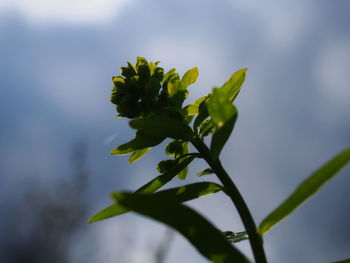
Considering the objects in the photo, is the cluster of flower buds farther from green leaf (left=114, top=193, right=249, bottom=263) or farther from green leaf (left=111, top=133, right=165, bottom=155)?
green leaf (left=114, top=193, right=249, bottom=263)

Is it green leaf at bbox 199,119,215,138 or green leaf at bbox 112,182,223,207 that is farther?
green leaf at bbox 199,119,215,138

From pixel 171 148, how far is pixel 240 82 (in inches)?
16.8

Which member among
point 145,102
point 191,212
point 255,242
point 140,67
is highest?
point 140,67

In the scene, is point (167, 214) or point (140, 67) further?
point (140, 67)

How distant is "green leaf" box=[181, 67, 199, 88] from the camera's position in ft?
5.97

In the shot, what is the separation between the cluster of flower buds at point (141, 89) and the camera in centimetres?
168

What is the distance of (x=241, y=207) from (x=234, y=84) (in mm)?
641

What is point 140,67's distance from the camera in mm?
1821

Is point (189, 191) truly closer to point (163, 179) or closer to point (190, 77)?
point (163, 179)

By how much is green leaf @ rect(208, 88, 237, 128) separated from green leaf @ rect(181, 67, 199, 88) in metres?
0.47

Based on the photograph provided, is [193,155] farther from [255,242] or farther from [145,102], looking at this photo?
[255,242]

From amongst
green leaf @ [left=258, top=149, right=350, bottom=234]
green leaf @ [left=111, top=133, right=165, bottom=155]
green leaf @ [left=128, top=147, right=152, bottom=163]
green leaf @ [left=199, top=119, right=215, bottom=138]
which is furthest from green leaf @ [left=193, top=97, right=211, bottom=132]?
green leaf @ [left=258, top=149, right=350, bottom=234]

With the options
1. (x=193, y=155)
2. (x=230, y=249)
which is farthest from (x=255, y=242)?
(x=193, y=155)

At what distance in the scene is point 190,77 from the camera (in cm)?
183
